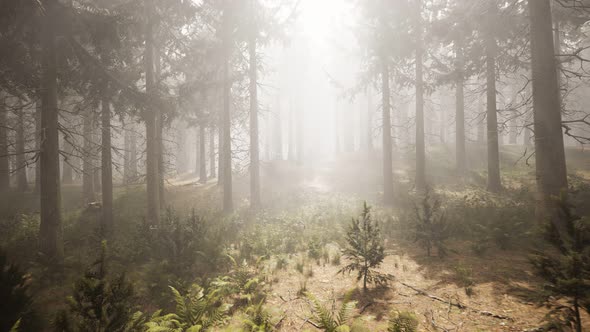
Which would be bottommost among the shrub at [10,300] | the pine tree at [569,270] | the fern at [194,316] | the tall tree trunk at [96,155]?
the fern at [194,316]

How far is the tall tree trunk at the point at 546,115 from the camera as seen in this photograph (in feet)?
25.6

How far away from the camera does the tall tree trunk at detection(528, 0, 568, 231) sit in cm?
780

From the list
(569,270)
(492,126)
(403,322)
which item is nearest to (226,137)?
(403,322)

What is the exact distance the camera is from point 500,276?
5.80m

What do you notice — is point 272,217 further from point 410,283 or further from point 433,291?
point 433,291

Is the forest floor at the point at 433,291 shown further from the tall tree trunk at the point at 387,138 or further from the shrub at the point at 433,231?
the tall tree trunk at the point at 387,138

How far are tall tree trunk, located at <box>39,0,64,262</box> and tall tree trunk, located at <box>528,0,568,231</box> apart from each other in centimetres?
1506

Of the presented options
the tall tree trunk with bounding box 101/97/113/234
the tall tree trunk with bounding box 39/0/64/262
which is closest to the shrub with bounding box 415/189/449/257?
the tall tree trunk with bounding box 39/0/64/262

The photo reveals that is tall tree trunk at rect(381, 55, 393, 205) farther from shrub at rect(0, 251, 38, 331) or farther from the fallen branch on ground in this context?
shrub at rect(0, 251, 38, 331)

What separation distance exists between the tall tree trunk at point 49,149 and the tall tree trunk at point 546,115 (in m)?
15.1

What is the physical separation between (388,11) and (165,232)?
15179 mm

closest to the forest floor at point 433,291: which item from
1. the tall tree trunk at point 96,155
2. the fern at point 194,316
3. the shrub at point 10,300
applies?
the fern at point 194,316

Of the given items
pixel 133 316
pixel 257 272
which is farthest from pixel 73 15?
pixel 257 272

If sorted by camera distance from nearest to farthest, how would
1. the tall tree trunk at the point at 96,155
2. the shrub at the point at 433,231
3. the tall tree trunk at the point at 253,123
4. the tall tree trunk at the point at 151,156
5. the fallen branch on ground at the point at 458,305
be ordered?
the fallen branch on ground at the point at 458,305
the shrub at the point at 433,231
the tall tree trunk at the point at 96,155
the tall tree trunk at the point at 151,156
the tall tree trunk at the point at 253,123
